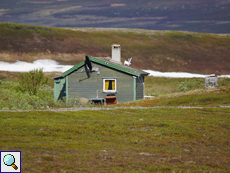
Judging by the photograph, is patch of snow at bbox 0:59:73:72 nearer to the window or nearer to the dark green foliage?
the dark green foliage

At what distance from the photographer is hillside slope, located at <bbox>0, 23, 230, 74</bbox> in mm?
100250

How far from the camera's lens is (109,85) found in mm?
35000

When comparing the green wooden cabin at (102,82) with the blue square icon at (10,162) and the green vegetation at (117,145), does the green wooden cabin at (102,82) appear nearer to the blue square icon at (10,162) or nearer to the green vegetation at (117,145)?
the green vegetation at (117,145)

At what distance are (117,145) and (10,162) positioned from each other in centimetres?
439

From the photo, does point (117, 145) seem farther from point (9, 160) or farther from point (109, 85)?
point (109, 85)

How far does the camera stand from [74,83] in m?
35.3

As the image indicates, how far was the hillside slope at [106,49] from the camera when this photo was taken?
10025cm

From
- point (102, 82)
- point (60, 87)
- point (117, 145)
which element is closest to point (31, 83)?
point (60, 87)

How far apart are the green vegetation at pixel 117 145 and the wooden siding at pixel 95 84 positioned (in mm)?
17651

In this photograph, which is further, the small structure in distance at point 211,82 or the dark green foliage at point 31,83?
the small structure in distance at point 211,82

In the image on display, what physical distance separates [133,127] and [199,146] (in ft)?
12.5

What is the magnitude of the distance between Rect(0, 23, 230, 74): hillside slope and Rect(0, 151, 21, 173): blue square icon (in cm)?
8756

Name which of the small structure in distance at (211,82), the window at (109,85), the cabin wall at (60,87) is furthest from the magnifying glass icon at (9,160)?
Result: the small structure in distance at (211,82)

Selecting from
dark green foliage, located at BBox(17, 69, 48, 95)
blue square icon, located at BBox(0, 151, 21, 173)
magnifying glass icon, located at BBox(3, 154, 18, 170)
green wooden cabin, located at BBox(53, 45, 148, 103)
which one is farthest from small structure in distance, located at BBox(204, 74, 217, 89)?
magnifying glass icon, located at BBox(3, 154, 18, 170)
